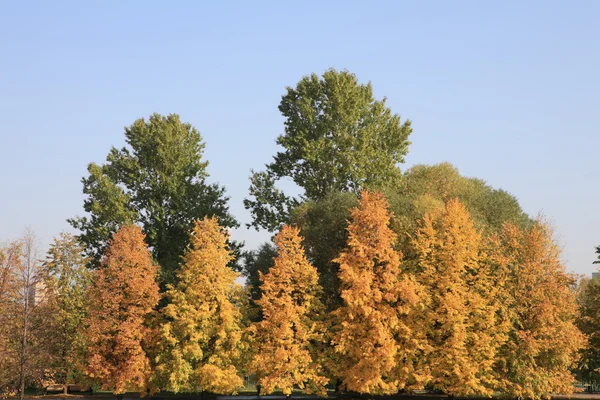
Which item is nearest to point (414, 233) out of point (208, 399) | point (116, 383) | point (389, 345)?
point (389, 345)

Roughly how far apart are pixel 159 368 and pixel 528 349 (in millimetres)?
28011

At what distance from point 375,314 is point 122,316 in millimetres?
21177

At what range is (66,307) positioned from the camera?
6988 cm

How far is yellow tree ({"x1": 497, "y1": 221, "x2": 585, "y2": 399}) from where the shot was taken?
60156 mm

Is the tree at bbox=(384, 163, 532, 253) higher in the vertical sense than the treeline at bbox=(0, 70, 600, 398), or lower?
higher

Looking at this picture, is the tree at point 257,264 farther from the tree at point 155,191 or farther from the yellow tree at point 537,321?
the yellow tree at point 537,321

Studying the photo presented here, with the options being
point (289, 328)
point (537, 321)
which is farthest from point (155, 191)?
point (537, 321)

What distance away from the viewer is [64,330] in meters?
69.7

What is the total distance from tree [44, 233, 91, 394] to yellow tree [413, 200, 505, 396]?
2828 centimetres

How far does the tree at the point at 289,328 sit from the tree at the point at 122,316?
30.6ft

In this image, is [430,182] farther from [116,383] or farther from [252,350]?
[116,383]

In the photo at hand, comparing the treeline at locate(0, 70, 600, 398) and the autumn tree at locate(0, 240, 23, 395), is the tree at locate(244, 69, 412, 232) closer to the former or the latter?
the treeline at locate(0, 70, 600, 398)

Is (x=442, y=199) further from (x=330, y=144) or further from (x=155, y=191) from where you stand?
(x=155, y=191)

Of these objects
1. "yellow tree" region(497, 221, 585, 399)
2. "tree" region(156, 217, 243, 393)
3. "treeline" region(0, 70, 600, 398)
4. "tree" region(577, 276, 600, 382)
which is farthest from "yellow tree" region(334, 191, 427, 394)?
"tree" region(577, 276, 600, 382)
